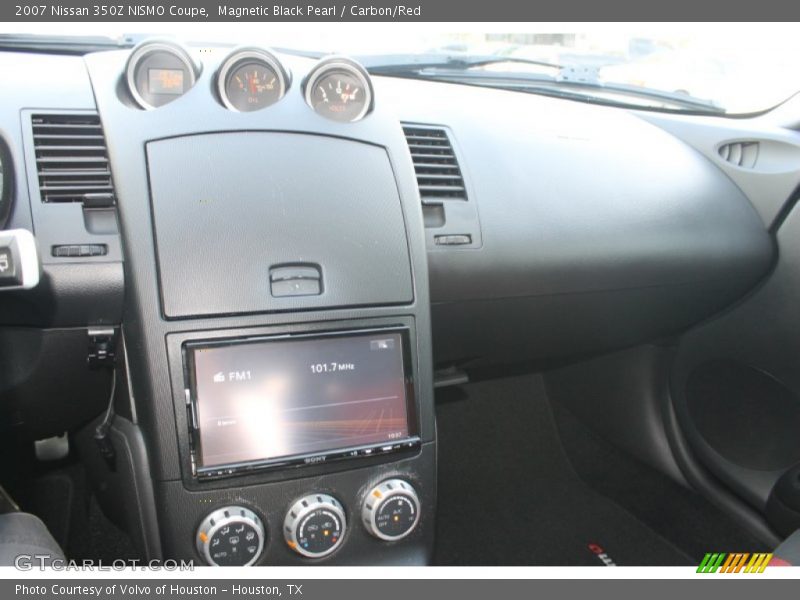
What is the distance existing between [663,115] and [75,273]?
1642 mm

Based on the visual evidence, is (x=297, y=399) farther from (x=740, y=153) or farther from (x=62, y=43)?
(x=740, y=153)

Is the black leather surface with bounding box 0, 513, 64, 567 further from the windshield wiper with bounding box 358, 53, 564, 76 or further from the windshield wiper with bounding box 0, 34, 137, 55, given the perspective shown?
the windshield wiper with bounding box 358, 53, 564, 76

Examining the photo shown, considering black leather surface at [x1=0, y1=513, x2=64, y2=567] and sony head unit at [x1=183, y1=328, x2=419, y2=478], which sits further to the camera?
sony head unit at [x1=183, y1=328, x2=419, y2=478]

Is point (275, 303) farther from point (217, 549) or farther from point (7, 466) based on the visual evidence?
point (7, 466)

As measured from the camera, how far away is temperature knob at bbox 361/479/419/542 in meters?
1.42

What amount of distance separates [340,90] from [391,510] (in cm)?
83

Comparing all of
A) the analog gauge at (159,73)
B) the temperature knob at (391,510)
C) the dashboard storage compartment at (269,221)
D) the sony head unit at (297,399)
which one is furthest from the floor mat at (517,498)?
the analog gauge at (159,73)

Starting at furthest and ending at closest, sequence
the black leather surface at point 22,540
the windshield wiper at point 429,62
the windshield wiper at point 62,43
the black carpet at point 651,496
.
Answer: the black carpet at point 651,496 < the windshield wiper at point 429,62 < the windshield wiper at point 62,43 < the black leather surface at point 22,540

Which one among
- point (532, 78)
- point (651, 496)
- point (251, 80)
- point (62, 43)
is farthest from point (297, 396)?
point (651, 496)

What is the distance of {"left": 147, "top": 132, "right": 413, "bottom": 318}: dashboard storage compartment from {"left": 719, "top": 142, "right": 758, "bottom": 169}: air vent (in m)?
1.15

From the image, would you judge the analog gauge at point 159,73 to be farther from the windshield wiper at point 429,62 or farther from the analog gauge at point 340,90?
the windshield wiper at point 429,62

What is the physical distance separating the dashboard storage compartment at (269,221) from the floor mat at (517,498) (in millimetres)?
1051

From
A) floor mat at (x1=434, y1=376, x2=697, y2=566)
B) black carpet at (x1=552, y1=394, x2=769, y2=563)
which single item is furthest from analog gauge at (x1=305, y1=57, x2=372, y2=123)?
black carpet at (x1=552, y1=394, x2=769, y2=563)

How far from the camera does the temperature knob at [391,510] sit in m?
1.42
